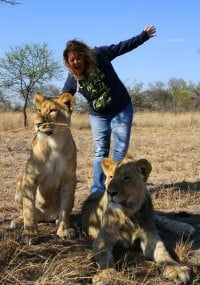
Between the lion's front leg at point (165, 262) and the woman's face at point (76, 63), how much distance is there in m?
2.24

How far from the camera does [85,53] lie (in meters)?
5.98

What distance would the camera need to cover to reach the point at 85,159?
37.5ft

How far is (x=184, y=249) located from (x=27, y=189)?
64.6 inches

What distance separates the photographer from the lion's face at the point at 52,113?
5.16 m

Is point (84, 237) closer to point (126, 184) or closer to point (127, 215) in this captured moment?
point (127, 215)

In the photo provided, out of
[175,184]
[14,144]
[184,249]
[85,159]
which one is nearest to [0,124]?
[14,144]

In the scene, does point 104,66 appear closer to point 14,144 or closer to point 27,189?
point 27,189

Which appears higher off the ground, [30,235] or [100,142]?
[100,142]

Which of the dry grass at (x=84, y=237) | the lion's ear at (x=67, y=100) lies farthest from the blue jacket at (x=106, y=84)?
the dry grass at (x=84, y=237)

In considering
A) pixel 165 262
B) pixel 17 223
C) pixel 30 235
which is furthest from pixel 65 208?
pixel 165 262

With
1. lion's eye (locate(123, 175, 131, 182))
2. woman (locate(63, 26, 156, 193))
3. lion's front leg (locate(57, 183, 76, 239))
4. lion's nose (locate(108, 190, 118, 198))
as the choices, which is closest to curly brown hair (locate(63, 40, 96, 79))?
woman (locate(63, 26, 156, 193))

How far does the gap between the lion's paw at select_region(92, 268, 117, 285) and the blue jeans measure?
240 centimetres

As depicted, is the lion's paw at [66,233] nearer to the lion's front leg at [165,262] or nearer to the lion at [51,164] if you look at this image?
the lion at [51,164]

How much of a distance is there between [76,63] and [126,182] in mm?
1946
